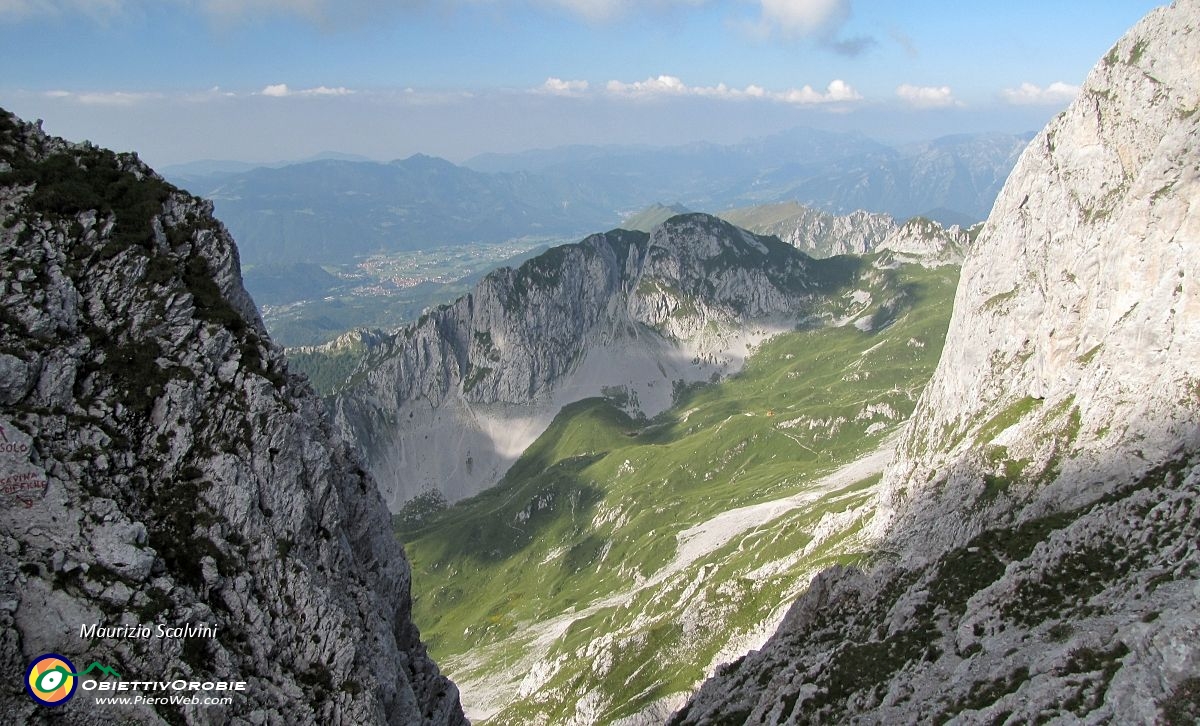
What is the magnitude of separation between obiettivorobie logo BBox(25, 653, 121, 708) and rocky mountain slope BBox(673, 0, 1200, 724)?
4284 centimetres

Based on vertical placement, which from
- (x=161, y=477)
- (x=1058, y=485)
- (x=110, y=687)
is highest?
(x=161, y=477)

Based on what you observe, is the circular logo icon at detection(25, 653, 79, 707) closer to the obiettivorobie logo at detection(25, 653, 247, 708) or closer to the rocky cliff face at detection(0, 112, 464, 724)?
the obiettivorobie logo at detection(25, 653, 247, 708)

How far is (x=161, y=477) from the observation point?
41.2 m

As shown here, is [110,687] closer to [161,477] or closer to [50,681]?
[50,681]

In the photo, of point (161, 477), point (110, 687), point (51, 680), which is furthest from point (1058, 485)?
point (51, 680)

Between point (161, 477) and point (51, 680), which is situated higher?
point (161, 477)

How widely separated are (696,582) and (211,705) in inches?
4274

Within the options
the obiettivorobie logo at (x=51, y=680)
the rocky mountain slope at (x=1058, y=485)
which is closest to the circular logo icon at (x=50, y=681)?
the obiettivorobie logo at (x=51, y=680)

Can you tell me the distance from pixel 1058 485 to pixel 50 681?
72.4 metres

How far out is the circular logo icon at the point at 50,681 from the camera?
30.0m

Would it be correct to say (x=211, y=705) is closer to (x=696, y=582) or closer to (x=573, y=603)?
(x=696, y=582)

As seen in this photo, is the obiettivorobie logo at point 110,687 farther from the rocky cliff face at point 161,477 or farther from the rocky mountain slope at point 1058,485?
the rocky mountain slope at point 1058,485

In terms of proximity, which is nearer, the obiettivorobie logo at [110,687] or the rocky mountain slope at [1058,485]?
the obiettivorobie logo at [110,687]

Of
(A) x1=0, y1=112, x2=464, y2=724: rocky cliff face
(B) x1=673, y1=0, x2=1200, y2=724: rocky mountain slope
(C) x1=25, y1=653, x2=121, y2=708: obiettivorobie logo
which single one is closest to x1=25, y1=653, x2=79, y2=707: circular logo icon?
(C) x1=25, y1=653, x2=121, y2=708: obiettivorobie logo
